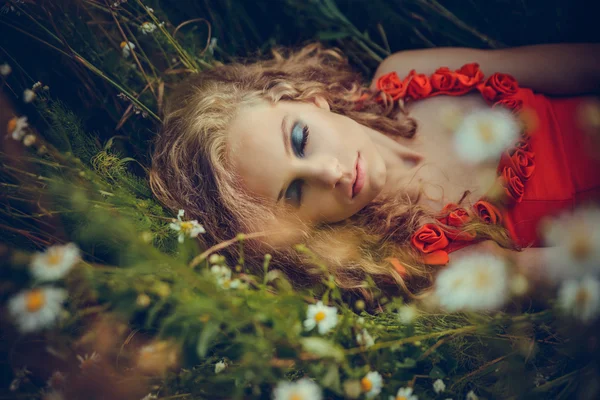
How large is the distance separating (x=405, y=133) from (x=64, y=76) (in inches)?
45.8

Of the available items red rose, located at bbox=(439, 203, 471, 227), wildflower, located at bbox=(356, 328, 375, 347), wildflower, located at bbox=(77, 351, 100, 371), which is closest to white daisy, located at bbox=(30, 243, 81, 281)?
wildflower, located at bbox=(77, 351, 100, 371)

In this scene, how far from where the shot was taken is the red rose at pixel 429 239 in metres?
1.33

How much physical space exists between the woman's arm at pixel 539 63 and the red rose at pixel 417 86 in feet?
0.26

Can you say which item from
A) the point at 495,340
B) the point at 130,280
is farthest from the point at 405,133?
the point at 130,280

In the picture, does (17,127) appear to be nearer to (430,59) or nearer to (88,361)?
(88,361)

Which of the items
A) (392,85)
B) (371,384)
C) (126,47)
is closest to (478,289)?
(371,384)

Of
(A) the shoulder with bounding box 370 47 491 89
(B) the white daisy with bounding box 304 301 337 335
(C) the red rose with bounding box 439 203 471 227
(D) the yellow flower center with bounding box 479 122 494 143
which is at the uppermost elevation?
(A) the shoulder with bounding box 370 47 491 89

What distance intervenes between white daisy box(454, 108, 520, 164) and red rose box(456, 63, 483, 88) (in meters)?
0.11

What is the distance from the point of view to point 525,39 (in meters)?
1.75

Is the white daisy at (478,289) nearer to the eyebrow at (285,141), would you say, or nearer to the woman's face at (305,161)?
the woman's face at (305,161)

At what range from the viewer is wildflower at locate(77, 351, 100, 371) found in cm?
90

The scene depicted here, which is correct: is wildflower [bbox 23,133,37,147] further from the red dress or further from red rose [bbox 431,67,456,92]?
red rose [bbox 431,67,456,92]

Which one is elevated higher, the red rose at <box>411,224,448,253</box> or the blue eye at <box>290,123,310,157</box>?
the blue eye at <box>290,123,310,157</box>

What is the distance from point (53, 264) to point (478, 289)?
813 millimetres
